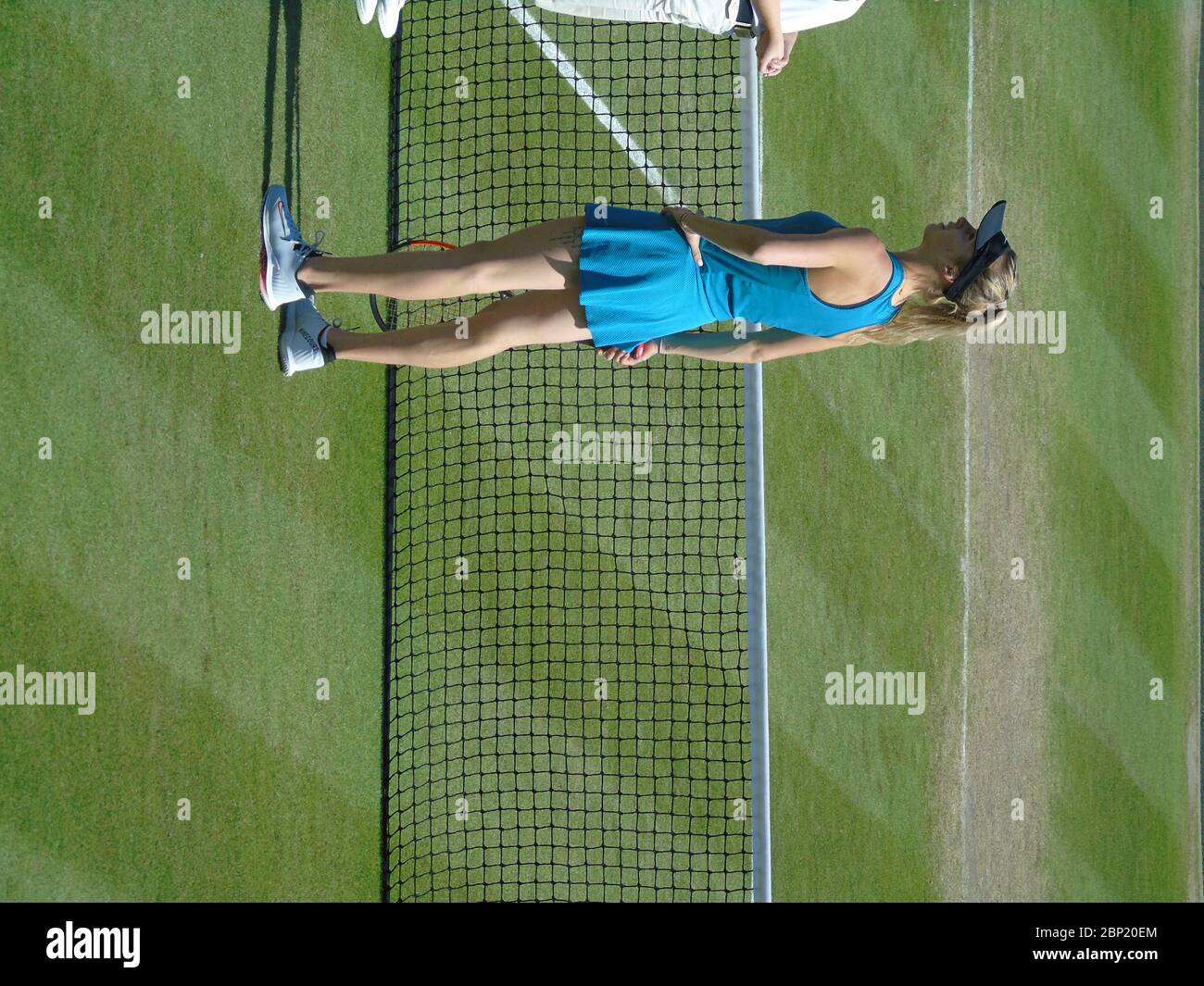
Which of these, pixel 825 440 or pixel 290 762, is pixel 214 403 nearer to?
pixel 290 762

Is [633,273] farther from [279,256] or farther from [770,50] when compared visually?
[279,256]

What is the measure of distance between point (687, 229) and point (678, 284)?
29 cm

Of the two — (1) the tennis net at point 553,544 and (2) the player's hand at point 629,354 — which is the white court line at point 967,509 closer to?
(1) the tennis net at point 553,544

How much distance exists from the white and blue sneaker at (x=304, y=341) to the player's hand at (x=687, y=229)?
2104mm

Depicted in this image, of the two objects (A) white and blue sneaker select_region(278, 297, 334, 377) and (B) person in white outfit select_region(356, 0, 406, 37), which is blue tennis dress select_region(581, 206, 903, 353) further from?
(B) person in white outfit select_region(356, 0, 406, 37)

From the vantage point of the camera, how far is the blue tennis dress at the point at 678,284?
21.2 ft

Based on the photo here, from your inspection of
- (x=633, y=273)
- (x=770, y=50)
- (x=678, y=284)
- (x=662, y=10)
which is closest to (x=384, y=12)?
(x=662, y=10)

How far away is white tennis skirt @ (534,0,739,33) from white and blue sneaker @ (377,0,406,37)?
90 cm

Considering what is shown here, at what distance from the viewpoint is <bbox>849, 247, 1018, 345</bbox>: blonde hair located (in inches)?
243

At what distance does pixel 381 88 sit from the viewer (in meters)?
8.92

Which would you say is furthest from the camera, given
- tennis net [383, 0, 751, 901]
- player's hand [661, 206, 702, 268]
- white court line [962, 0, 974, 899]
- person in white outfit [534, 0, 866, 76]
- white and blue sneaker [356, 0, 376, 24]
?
white court line [962, 0, 974, 899]

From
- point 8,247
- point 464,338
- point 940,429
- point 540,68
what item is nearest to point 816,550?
point 940,429

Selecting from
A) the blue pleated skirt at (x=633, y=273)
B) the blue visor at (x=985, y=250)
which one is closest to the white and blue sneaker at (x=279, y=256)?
the blue pleated skirt at (x=633, y=273)

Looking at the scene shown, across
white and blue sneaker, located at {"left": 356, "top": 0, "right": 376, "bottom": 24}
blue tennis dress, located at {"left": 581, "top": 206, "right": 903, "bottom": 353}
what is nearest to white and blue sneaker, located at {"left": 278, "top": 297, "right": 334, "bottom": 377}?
blue tennis dress, located at {"left": 581, "top": 206, "right": 903, "bottom": 353}
